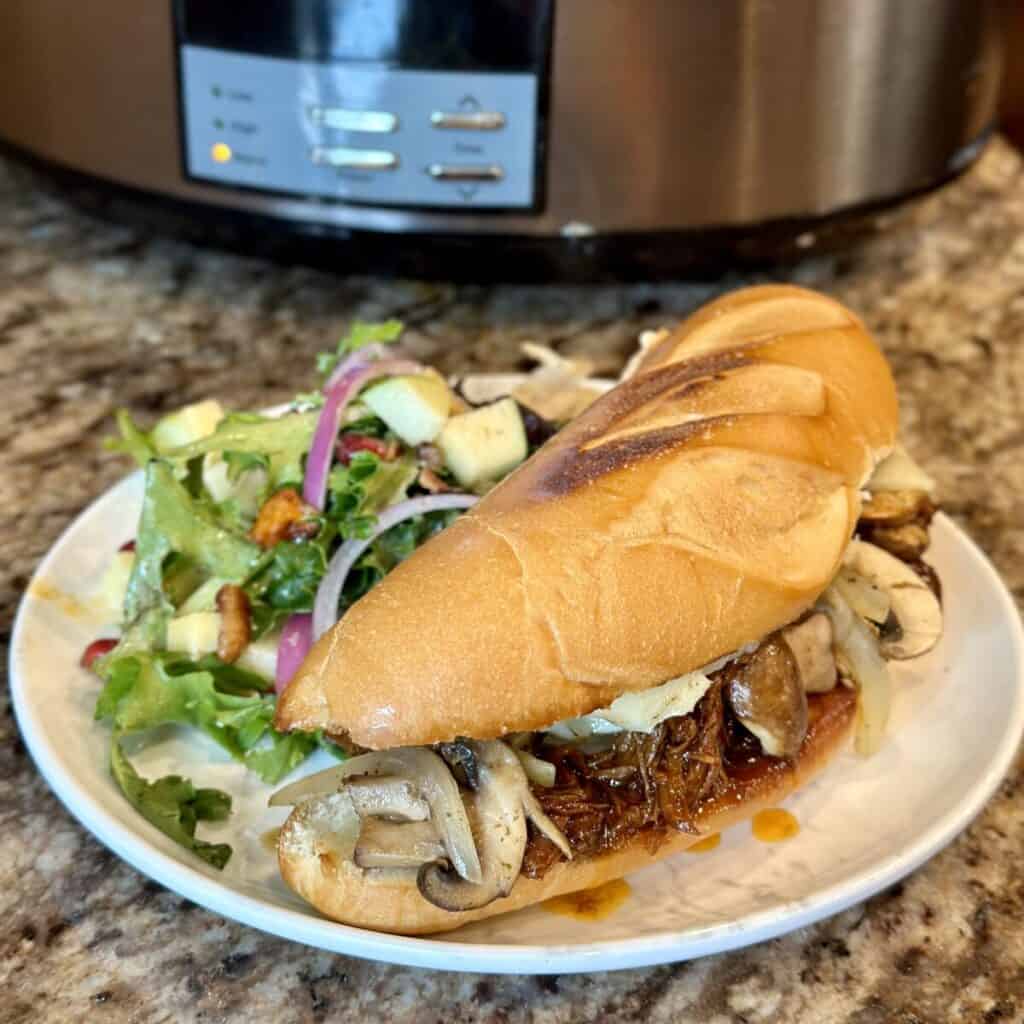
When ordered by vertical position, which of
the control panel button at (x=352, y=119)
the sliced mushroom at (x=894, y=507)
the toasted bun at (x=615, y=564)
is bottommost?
the sliced mushroom at (x=894, y=507)

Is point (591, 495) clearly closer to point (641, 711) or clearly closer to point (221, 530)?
point (641, 711)

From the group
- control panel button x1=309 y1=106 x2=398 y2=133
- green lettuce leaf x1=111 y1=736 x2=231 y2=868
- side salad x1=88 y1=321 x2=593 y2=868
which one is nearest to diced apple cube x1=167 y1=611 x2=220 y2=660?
side salad x1=88 y1=321 x2=593 y2=868

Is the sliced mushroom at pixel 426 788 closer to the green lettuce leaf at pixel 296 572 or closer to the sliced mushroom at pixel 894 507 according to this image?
the green lettuce leaf at pixel 296 572

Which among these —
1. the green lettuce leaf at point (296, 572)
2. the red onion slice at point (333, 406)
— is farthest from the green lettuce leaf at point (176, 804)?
the red onion slice at point (333, 406)

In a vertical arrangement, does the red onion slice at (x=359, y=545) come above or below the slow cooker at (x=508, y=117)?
below

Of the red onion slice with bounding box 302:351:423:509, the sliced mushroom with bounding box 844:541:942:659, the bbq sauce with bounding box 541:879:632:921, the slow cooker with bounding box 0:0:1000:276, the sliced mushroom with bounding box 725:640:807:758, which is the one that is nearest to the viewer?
the bbq sauce with bounding box 541:879:632:921

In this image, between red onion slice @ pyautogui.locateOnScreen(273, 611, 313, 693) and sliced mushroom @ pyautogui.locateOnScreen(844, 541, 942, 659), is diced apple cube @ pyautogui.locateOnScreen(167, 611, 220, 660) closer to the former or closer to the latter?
red onion slice @ pyautogui.locateOnScreen(273, 611, 313, 693)

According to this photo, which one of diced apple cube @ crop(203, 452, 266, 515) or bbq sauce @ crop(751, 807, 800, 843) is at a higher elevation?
diced apple cube @ crop(203, 452, 266, 515)
